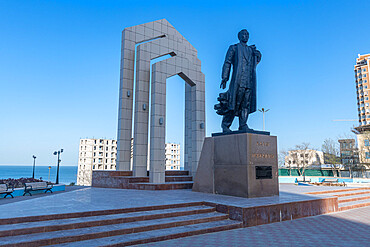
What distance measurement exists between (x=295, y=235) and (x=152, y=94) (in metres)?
9.24

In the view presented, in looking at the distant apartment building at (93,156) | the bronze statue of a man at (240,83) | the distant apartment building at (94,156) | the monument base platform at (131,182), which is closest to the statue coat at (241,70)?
the bronze statue of a man at (240,83)

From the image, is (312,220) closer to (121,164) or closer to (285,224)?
(285,224)

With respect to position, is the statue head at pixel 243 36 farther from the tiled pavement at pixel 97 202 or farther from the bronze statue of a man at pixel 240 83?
the tiled pavement at pixel 97 202

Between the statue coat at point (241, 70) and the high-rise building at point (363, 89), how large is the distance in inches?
3050

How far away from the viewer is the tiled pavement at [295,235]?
4.82 metres

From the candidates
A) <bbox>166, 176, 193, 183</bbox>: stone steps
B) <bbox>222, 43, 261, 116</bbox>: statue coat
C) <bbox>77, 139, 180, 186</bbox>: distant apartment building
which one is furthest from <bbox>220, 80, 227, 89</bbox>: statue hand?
<bbox>77, 139, 180, 186</bbox>: distant apartment building

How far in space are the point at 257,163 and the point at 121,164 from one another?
8.00 m

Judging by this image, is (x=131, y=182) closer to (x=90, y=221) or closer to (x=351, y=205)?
(x=90, y=221)

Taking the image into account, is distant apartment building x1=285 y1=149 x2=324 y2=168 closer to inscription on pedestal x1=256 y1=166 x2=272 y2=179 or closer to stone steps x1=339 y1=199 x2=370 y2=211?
stone steps x1=339 y1=199 x2=370 y2=211

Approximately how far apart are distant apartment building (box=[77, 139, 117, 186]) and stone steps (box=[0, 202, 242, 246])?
235ft

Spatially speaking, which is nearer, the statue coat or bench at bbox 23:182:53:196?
the statue coat

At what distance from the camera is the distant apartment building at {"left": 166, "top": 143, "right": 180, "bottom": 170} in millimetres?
81188

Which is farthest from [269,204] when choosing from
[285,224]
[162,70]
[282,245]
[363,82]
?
[363,82]

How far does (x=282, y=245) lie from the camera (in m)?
4.68
